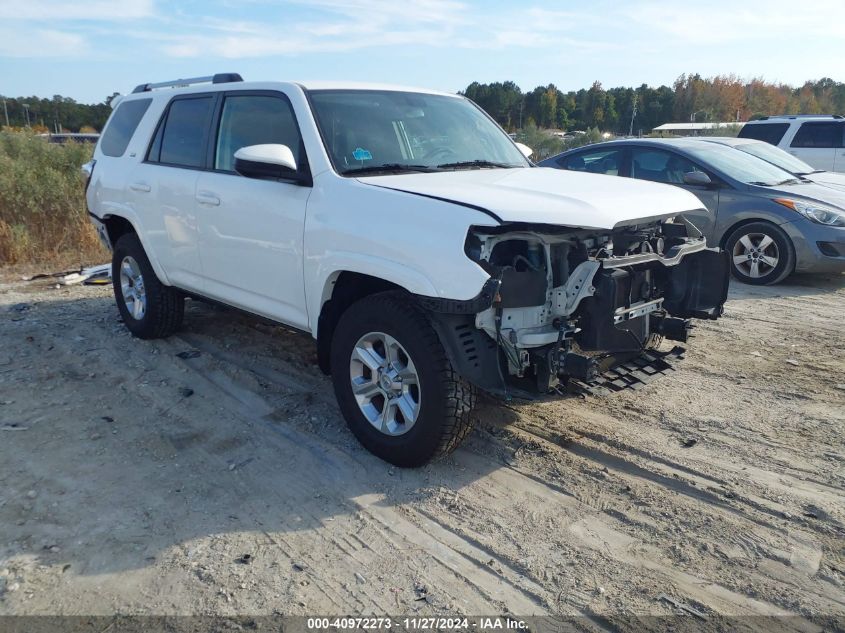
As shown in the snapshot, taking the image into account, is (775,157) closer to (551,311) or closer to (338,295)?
(551,311)

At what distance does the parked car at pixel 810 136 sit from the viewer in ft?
44.3

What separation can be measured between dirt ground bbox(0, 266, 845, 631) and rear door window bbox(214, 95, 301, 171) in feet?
5.57

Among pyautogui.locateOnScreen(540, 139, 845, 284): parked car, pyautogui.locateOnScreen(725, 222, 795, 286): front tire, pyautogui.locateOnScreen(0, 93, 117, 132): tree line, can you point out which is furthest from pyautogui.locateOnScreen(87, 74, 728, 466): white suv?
pyautogui.locateOnScreen(0, 93, 117, 132): tree line

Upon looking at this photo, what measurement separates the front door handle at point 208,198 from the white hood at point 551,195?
136cm

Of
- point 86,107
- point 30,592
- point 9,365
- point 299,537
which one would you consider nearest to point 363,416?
point 299,537

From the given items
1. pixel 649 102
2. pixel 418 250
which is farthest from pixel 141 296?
pixel 649 102

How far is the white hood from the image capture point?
10.7ft

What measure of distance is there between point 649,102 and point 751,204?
178ft

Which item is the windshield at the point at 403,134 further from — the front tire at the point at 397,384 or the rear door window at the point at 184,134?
the rear door window at the point at 184,134

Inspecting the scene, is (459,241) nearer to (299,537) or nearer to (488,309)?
(488,309)

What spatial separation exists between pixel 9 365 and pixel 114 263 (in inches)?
49.2

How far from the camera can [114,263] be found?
6.21 metres

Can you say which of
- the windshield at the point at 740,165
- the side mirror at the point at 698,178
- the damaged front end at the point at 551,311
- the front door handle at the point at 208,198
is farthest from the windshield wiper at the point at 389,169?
the windshield at the point at 740,165

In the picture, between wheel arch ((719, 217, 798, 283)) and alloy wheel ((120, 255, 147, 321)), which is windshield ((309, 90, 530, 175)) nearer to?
alloy wheel ((120, 255, 147, 321))
